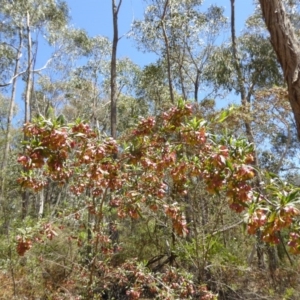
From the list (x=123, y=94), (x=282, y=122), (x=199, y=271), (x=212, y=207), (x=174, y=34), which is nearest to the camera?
(x=199, y=271)

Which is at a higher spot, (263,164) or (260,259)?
(263,164)

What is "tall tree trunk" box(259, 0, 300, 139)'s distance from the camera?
2.11 metres

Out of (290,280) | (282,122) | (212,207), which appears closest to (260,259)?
(290,280)

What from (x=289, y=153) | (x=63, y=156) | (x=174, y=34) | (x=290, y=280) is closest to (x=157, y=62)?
(x=174, y=34)

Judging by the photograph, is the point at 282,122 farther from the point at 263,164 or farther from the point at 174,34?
the point at 174,34

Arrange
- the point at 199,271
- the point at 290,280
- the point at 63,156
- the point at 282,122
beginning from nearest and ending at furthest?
the point at 63,156 → the point at 199,271 → the point at 290,280 → the point at 282,122

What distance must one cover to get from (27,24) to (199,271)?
14.9 m

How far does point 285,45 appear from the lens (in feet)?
7.41

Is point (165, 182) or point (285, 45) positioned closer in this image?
point (285, 45)

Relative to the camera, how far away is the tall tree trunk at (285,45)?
83.1 inches

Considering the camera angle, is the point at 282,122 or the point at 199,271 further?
the point at 282,122

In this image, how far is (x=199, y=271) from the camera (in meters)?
5.55

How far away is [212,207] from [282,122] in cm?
483

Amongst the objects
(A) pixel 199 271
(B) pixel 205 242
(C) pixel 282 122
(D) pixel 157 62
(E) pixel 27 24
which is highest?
→ (E) pixel 27 24
